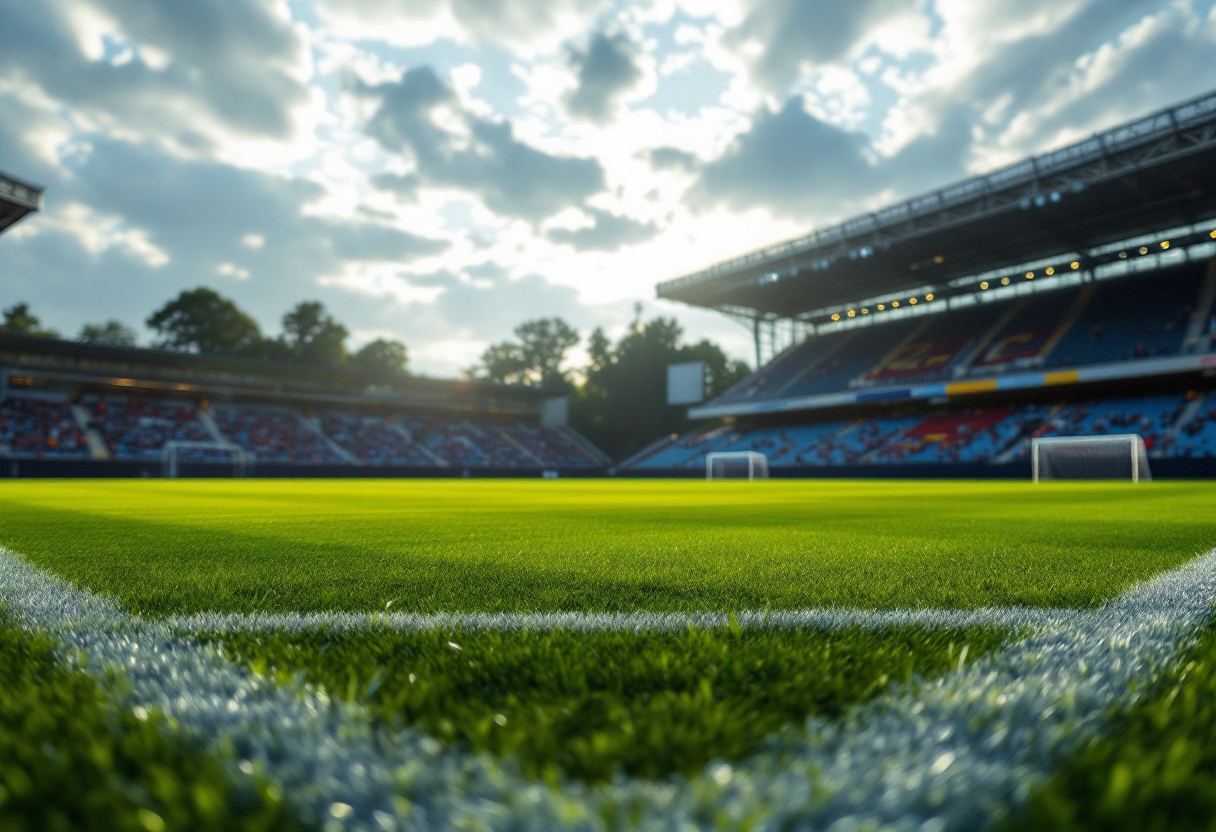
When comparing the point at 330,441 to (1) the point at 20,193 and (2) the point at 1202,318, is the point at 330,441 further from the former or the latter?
(2) the point at 1202,318

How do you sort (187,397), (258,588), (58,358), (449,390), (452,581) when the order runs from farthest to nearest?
(449,390)
(187,397)
(58,358)
(452,581)
(258,588)

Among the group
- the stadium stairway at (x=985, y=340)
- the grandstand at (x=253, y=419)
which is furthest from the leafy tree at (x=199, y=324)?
the stadium stairway at (x=985, y=340)

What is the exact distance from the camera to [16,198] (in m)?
18.7

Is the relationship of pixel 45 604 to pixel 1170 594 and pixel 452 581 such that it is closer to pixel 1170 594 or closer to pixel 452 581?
pixel 452 581

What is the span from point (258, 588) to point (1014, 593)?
102 inches

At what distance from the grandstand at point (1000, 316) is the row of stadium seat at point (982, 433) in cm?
9

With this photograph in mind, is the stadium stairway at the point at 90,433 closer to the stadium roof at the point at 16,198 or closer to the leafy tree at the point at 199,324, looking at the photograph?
the stadium roof at the point at 16,198

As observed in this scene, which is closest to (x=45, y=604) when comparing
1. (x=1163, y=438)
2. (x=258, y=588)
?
(x=258, y=588)

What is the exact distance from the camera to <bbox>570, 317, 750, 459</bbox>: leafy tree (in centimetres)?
4831

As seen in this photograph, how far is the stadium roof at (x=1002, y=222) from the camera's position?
2095cm

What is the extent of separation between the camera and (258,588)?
238cm

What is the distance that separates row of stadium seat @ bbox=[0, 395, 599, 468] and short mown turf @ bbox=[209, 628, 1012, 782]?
Result: 3156 cm

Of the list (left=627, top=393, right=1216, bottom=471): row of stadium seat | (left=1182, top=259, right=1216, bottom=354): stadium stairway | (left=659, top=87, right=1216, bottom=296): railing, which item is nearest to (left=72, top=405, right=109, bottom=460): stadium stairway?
(left=627, top=393, right=1216, bottom=471): row of stadium seat

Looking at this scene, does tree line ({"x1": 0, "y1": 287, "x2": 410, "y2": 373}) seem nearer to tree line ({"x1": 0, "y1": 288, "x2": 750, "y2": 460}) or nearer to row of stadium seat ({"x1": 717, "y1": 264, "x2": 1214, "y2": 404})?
tree line ({"x1": 0, "y1": 288, "x2": 750, "y2": 460})
